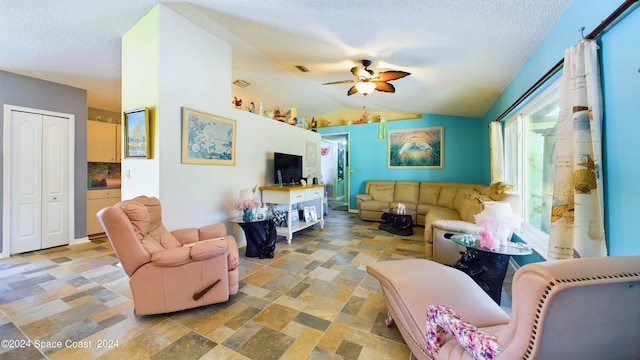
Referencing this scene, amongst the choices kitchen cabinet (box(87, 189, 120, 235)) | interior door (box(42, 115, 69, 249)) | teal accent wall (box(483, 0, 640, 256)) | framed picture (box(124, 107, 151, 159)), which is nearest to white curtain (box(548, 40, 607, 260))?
teal accent wall (box(483, 0, 640, 256))

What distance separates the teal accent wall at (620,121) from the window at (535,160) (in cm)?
74

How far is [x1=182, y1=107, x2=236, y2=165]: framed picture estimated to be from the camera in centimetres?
271

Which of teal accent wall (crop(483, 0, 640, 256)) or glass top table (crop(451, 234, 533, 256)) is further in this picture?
glass top table (crop(451, 234, 533, 256))

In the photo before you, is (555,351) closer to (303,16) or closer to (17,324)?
(303,16)

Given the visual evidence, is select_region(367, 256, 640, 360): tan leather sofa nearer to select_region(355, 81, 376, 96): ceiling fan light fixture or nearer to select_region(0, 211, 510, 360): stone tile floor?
select_region(0, 211, 510, 360): stone tile floor

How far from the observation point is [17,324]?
1757 millimetres

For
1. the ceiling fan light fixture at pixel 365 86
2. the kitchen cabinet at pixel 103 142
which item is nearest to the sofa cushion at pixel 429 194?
the ceiling fan light fixture at pixel 365 86

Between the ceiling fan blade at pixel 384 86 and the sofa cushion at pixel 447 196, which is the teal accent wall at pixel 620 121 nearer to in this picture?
the ceiling fan blade at pixel 384 86

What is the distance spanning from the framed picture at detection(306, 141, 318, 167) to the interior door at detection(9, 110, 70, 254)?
403 centimetres

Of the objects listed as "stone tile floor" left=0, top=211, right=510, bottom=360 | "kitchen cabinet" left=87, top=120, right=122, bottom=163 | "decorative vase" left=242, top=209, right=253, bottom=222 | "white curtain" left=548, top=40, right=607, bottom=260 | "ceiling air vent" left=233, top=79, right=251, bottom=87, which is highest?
"ceiling air vent" left=233, top=79, right=251, bottom=87

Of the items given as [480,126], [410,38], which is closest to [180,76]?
[410,38]

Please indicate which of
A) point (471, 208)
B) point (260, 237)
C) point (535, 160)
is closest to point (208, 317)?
point (260, 237)

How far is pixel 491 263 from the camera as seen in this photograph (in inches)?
78.2

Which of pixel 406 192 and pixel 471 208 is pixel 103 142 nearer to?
pixel 406 192
